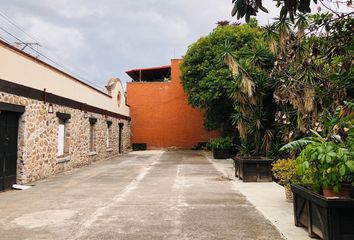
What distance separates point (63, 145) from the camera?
46.6 ft

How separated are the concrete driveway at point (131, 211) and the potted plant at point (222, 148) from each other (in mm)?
9402

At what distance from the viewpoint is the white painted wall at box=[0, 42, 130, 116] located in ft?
31.6

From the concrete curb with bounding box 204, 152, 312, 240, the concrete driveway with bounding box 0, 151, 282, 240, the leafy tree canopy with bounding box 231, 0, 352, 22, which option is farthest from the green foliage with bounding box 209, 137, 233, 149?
the leafy tree canopy with bounding box 231, 0, 352, 22

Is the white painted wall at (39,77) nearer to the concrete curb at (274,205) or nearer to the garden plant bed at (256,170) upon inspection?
the concrete curb at (274,205)

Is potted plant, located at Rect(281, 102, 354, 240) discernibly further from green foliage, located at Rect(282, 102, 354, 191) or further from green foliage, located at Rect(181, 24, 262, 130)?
green foliage, located at Rect(181, 24, 262, 130)

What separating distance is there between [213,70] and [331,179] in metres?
15.2

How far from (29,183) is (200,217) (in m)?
6.63

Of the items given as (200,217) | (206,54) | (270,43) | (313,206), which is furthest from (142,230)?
(206,54)

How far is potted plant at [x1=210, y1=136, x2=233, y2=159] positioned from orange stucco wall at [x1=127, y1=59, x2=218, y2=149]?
743 centimetres

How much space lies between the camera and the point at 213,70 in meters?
19.3

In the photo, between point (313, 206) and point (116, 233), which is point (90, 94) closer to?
point (116, 233)

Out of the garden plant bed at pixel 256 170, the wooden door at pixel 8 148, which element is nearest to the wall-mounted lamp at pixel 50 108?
the wooden door at pixel 8 148

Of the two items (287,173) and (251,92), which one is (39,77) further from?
(287,173)

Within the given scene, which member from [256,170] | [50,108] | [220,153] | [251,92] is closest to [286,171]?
[256,170]
